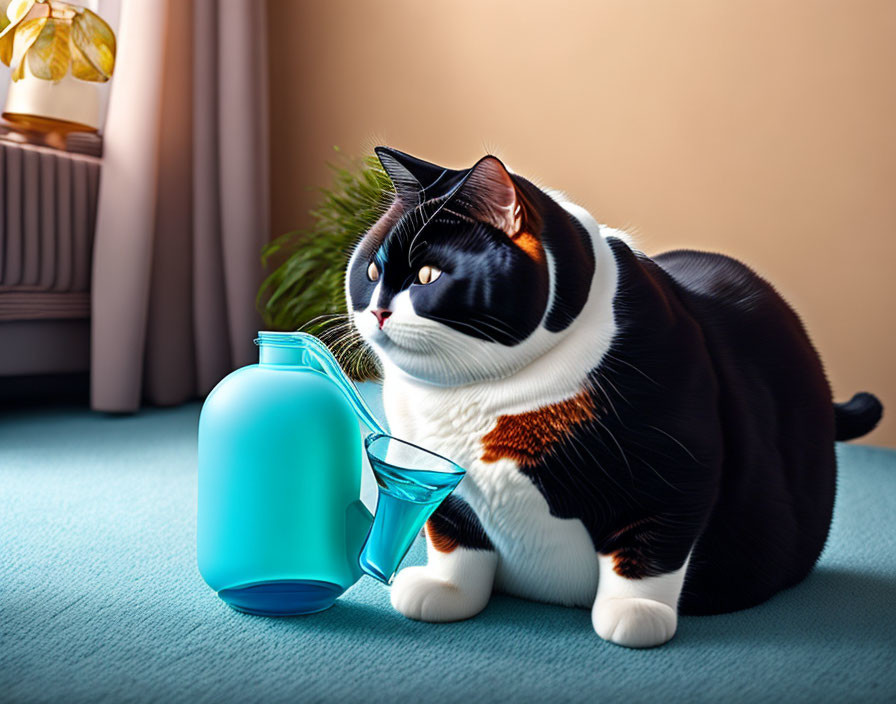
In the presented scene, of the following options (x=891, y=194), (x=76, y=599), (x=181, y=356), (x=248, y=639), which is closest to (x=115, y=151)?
(x=181, y=356)

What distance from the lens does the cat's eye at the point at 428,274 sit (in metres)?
0.67

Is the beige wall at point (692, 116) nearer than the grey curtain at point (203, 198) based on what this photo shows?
Yes

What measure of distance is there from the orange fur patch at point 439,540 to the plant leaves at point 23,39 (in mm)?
1670

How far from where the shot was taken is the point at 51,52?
190 cm

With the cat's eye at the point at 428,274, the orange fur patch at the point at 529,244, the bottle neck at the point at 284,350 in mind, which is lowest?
the bottle neck at the point at 284,350

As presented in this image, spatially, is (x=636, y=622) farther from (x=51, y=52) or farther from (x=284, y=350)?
(x=51, y=52)

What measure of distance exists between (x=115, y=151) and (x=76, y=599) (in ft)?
4.87

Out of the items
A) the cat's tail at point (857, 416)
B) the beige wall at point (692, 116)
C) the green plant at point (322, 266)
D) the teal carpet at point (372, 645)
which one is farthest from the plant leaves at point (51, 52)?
the cat's tail at point (857, 416)

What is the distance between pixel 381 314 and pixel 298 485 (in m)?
0.16

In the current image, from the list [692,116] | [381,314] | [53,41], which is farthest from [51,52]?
[381,314]

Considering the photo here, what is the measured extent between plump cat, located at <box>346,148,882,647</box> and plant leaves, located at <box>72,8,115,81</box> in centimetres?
153

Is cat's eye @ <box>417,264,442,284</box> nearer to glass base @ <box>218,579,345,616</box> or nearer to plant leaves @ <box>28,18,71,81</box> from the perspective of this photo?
glass base @ <box>218,579,345,616</box>

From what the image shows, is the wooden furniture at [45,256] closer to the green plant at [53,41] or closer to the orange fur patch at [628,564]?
the green plant at [53,41]

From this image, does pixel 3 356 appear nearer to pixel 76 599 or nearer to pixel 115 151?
pixel 115 151
